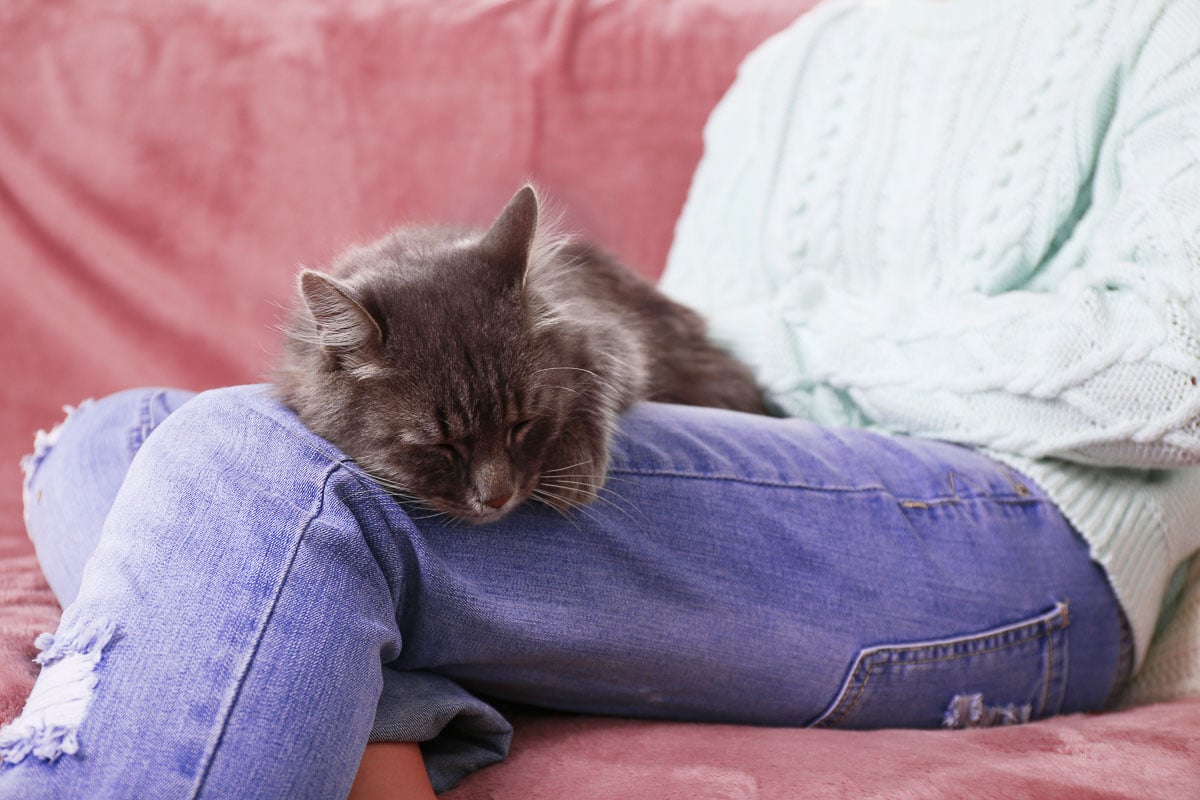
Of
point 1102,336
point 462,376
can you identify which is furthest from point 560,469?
point 1102,336

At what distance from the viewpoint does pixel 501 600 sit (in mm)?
1123

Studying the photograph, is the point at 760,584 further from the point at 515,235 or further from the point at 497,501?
the point at 515,235

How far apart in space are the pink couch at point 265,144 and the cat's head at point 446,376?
965 mm

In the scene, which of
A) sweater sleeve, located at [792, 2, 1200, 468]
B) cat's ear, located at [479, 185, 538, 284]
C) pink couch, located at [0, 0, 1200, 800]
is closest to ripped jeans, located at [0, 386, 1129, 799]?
sweater sleeve, located at [792, 2, 1200, 468]

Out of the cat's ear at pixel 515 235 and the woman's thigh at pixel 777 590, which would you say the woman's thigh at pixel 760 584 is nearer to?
the woman's thigh at pixel 777 590

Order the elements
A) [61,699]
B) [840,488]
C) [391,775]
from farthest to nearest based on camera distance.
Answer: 1. [840,488]
2. [391,775]
3. [61,699]

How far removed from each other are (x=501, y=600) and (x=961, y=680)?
0.72m

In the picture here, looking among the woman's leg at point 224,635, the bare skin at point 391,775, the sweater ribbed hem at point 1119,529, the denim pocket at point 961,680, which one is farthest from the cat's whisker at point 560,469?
the sweater ribbed hem at point 1119,529

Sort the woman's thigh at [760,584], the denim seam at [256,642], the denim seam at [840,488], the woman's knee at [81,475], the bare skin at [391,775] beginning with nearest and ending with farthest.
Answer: the denim seam at [256,642]
the bare skin at [391,775]
the woman's thigh at [760,584]
the denim seam at [840,488]
the woman's knee at [81,475]

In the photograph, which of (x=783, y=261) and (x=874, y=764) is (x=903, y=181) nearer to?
(x=783, y=261)

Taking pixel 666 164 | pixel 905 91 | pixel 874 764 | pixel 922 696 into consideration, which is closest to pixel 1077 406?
pixel 922 696

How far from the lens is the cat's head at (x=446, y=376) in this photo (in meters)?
1.17

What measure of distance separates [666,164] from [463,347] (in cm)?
121

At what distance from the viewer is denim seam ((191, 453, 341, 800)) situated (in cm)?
88
